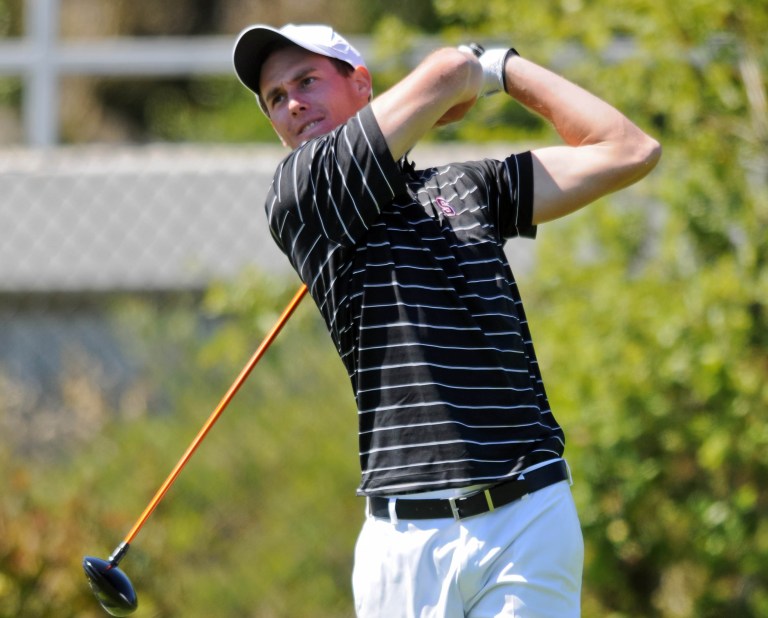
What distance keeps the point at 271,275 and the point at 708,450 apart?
84.9 inches

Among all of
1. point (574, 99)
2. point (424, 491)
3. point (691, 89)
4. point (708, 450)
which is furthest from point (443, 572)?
point (691, 89)

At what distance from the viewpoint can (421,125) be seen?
3.11 metres

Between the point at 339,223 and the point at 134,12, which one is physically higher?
the point at 134,12

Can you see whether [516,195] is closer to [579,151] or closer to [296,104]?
[579,151]

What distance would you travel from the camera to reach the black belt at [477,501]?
3121 mm

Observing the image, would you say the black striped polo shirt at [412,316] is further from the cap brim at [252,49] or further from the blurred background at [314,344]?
the blurred background at [314,344]

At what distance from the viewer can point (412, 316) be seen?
315 cm

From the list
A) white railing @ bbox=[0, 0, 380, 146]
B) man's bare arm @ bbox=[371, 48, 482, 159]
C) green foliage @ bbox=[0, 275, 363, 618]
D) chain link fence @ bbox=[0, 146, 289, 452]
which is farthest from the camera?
white railing @ bbox=[0, 0, 380, 146]

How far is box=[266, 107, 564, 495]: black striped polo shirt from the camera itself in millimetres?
3127

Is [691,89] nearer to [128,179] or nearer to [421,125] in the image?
[421,125]

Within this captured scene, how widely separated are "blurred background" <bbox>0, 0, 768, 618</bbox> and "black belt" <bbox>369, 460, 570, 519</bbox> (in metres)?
2.55

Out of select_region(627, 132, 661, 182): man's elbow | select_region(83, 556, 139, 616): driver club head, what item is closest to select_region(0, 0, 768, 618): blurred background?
select_region(627, 132, 661, 182): man's elbow

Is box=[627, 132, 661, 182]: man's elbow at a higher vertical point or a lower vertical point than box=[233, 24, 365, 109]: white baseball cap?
lower

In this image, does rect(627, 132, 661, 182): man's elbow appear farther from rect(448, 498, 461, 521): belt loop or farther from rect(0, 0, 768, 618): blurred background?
rect(0, 0, 768, 618): blurred background
